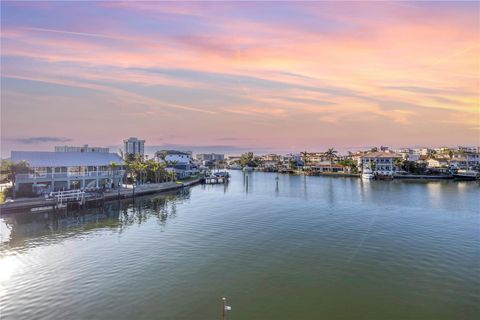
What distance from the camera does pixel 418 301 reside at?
17438 mm

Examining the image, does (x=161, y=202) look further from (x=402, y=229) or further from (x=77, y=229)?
(x=402, y=229)

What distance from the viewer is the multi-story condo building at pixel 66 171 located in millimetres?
48031

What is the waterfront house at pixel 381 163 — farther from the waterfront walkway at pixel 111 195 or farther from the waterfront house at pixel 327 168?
the waterfront walkway at pixel 111 195

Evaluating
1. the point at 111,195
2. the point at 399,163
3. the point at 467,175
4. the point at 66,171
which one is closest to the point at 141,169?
the point at 111,195

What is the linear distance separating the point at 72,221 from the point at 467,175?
376 feet

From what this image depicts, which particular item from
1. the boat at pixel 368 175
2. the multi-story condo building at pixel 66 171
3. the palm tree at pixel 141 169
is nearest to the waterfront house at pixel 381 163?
the boat at pixel 368 175

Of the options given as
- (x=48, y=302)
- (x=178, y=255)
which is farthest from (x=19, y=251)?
(x=178, y=255)

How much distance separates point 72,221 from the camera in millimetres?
39281

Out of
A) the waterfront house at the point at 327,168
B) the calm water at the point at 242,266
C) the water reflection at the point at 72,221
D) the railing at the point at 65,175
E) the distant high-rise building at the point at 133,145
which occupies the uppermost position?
the distant high-rise building at the point at 133,145

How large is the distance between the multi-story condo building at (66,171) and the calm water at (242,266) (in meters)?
9.57

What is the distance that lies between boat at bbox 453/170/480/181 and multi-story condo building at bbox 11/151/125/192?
10490cm

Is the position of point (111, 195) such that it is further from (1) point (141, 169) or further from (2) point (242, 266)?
(2) point (242, 266)

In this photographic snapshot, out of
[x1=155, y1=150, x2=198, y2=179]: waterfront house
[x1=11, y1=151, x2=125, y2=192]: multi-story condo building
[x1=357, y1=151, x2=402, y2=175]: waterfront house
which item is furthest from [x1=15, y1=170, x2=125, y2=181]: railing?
[x1=357, y1=151, x2=402, y2=175]: waterfront house

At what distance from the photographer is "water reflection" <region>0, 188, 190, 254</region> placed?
30.5m
